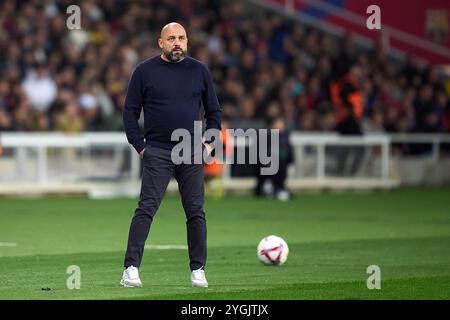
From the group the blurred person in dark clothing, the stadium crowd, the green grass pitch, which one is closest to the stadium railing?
the green grass pitch

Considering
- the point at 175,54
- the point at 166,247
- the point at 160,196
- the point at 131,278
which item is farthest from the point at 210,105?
the point at 166,247

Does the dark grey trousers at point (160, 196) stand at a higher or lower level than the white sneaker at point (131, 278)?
higher

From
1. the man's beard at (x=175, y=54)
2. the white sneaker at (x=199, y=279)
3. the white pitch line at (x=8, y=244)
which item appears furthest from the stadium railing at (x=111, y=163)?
the white sneaker at (x=199, y=279)

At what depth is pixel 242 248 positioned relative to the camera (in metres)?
16.9

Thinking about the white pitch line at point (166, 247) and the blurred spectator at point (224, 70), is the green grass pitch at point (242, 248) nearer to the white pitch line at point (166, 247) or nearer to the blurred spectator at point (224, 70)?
the white pitch line at point (166, 247)

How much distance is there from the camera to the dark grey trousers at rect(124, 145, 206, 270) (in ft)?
40.8

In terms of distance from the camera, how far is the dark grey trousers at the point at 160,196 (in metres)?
12.4

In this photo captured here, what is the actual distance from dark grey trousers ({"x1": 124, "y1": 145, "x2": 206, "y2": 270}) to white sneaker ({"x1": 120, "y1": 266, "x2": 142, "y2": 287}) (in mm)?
94

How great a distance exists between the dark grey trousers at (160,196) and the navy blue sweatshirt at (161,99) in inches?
6.5

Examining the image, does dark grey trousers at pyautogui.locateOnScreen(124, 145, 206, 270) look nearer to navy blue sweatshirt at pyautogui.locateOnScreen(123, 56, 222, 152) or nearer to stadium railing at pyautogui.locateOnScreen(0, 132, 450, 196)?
navy blue sweatshirt at pyautogui.locateOnScreen(123, 56, 222, 152)

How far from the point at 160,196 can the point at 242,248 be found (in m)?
4.58

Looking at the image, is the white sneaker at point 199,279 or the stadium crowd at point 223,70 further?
the stadium crowd at point 223,70

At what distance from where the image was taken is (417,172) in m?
34.3

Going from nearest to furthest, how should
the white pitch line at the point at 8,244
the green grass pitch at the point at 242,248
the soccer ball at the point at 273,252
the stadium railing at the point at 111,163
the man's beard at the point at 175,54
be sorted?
1. the green grass pitch at the point at 242,248
2. the man's beard at the point at 175,54
3. the soccer ball at the point at 273,252
4. the white pitch line at the point at 8,244
5. the stadium railing at the point at 111,163
